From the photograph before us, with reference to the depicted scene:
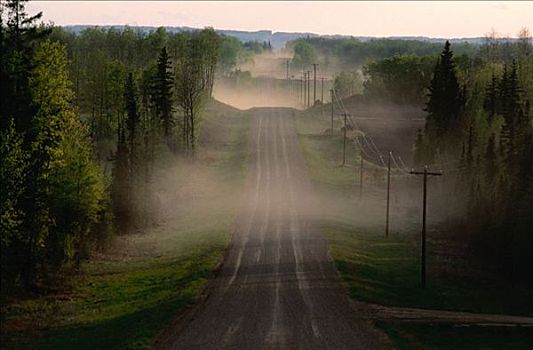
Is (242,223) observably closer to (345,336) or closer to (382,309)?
(382,309)

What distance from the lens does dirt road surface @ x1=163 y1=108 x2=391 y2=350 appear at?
1399 inches

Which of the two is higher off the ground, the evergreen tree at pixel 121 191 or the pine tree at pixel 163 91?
the pine tree at pixel 163 91

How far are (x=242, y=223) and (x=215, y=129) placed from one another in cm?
7138

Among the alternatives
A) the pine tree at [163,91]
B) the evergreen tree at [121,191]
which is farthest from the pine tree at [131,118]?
the pine tree at [163,91]

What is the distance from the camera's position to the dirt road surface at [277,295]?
35.5 metres

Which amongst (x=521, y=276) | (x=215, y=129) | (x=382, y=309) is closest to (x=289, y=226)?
(x=521, y=276)

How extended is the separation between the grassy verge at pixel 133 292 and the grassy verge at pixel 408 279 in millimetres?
11109

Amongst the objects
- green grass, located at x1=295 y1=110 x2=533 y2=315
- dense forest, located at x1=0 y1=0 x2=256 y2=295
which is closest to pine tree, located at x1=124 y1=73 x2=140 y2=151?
dense forest, located at x1=0 y1=0 x2=256 y2=295

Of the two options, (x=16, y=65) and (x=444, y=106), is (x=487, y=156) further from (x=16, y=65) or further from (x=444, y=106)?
(x=16, y=65)

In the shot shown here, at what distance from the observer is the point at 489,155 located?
256 feet

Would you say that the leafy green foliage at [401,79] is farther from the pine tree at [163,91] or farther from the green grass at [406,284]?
the green grass at [406,284]

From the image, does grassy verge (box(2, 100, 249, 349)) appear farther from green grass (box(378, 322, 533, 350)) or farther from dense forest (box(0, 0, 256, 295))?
green grass (box(378, 322, 533, 350))

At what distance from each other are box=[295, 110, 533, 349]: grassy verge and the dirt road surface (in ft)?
5.59

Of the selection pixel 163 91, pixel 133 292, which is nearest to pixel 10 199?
pixel 133 292
